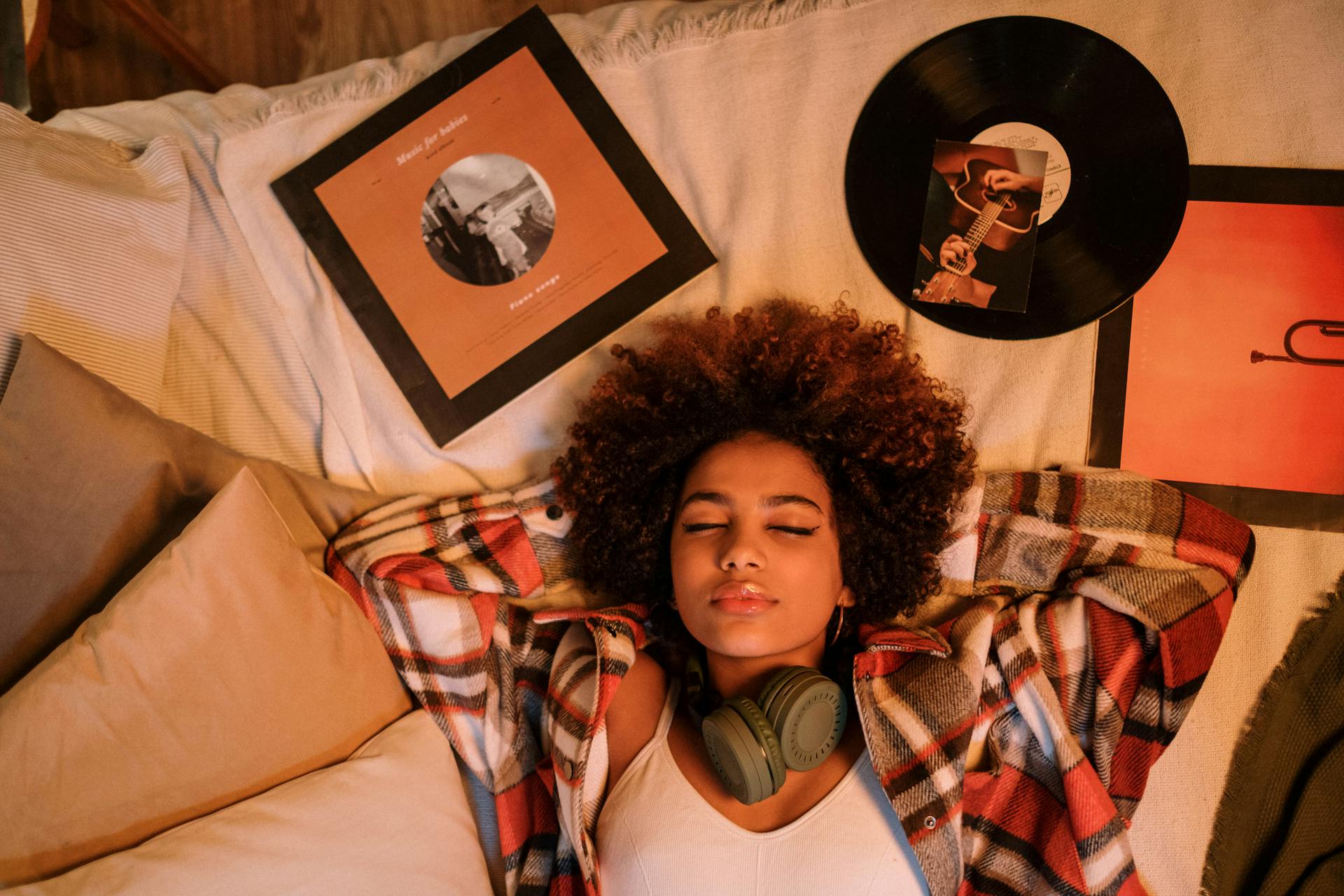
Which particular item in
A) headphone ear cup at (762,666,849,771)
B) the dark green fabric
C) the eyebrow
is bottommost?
the dark green fabric

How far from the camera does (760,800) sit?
1103 mm

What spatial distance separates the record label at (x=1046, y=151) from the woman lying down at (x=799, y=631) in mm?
326

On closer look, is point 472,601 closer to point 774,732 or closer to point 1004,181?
point 774,732

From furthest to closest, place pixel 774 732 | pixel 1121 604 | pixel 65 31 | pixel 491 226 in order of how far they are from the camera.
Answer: pixel 65 31, pixel 491 226, pixel 1121 604, pixel 774 732

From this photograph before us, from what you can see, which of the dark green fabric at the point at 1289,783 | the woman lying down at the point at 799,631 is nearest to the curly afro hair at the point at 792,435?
the woman lying down at the point at 799,631

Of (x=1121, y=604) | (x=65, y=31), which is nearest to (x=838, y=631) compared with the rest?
(x=1121, y=604)

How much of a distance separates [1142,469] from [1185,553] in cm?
16

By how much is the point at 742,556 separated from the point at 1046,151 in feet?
2.72

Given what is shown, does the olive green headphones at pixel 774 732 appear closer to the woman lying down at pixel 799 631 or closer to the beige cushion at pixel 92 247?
the woman lying down at pixel 799 631

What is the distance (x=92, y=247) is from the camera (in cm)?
122

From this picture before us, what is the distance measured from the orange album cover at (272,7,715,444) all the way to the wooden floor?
18.0 inches

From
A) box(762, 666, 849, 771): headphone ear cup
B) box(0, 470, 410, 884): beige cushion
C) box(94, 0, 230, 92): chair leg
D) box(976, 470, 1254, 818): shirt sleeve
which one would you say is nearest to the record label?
box(976, 470, 1254, 818): shirt sleeve

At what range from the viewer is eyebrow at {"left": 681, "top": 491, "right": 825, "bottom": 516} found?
3.74 feet

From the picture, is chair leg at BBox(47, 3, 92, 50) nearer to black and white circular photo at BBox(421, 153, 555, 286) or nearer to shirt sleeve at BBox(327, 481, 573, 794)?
black and white circular photo at BBox(421, 153, 555, 286)
